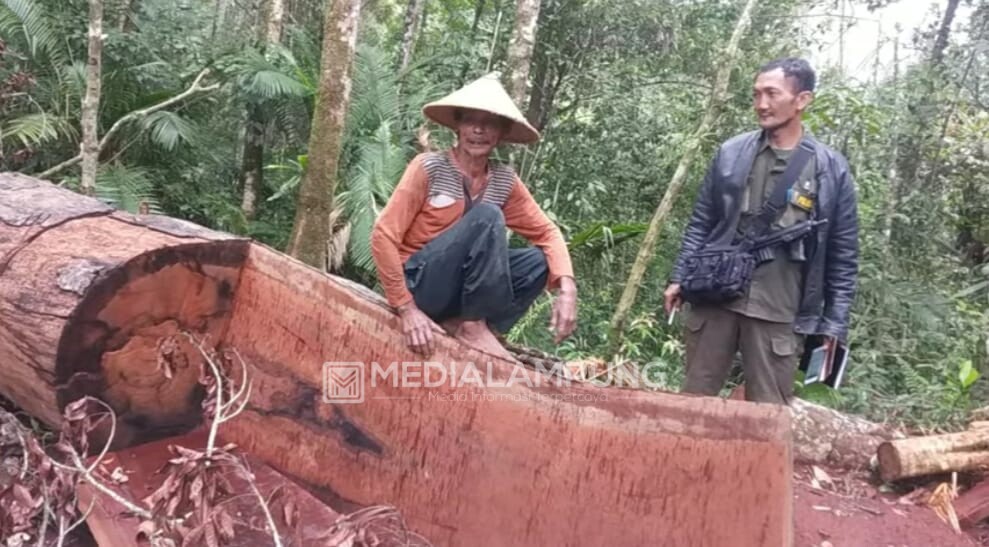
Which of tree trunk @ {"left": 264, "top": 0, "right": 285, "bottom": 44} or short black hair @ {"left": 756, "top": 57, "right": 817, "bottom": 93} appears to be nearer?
short black hair @ {"left": 756, "top": 57, "right": 817, "bottom": 93}

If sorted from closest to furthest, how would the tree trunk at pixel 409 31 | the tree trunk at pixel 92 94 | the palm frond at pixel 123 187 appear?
the tree trunk at pixel 92 94, the palm frond at pixel 123 187, the tree trunk at pixel 409 31

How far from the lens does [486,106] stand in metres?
2.47

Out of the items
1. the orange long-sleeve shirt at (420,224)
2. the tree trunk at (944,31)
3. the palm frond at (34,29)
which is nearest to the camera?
the orange long-sleeve shirt at (420,224)

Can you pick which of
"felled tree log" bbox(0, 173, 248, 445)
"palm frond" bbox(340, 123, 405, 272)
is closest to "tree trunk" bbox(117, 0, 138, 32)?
"palm frond" bbox(340, 123, 405, 272)

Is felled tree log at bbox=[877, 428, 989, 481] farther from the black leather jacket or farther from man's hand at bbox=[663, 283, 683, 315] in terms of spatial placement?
man's hand at bbox=[663, 283, 683, 315]

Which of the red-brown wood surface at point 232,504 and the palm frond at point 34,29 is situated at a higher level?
the palm frond at point 34,29

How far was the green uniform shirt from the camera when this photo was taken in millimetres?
2625

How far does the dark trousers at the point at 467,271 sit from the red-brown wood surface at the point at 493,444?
193mm

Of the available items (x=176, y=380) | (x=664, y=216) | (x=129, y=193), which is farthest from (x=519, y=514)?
(x=129, y=193)

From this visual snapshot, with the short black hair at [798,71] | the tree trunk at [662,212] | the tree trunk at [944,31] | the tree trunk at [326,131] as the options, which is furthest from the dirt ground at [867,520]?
the tree trunk at [944,31]

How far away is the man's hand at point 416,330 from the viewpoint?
2328 mm

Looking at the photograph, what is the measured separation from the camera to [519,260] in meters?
2.82

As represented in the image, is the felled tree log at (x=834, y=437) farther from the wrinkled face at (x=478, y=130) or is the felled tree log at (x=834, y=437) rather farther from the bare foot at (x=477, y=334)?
the wrinkled face at (x=478, y=130)

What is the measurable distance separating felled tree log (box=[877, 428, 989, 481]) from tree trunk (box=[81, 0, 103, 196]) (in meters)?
5.07
